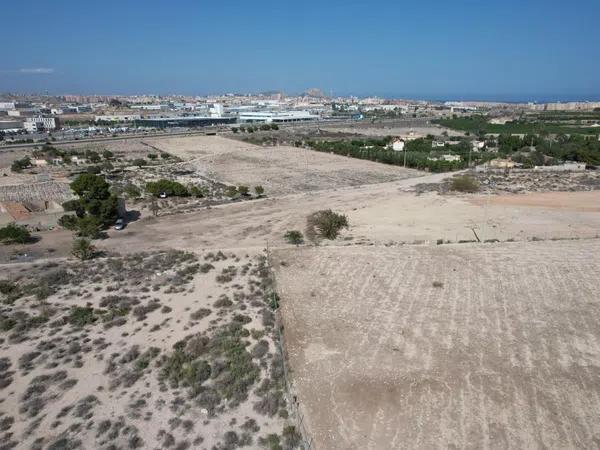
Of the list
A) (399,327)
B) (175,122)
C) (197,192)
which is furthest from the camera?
(175,122)

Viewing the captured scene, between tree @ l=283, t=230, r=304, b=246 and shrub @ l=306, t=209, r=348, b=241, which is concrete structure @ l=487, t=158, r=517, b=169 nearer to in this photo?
shrub @ l=306, t=209, r=348, b=241

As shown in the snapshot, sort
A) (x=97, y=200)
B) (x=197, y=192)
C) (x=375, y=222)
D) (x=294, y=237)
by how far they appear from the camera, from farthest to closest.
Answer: (x=197, y=192) < (x=375, y=222) < (x=97, y=200) < (x=294, y=237)

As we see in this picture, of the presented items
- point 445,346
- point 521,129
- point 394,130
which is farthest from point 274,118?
point 445,346

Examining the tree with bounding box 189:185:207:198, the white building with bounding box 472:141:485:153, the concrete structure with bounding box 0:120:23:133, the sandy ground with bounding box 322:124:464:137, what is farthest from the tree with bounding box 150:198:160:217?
the concrete structure with bounding box 0:120:23:133

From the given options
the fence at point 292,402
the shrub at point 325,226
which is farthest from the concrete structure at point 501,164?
the fence at point 292,402

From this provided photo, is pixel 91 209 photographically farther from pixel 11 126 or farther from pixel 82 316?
pixel 11 126
